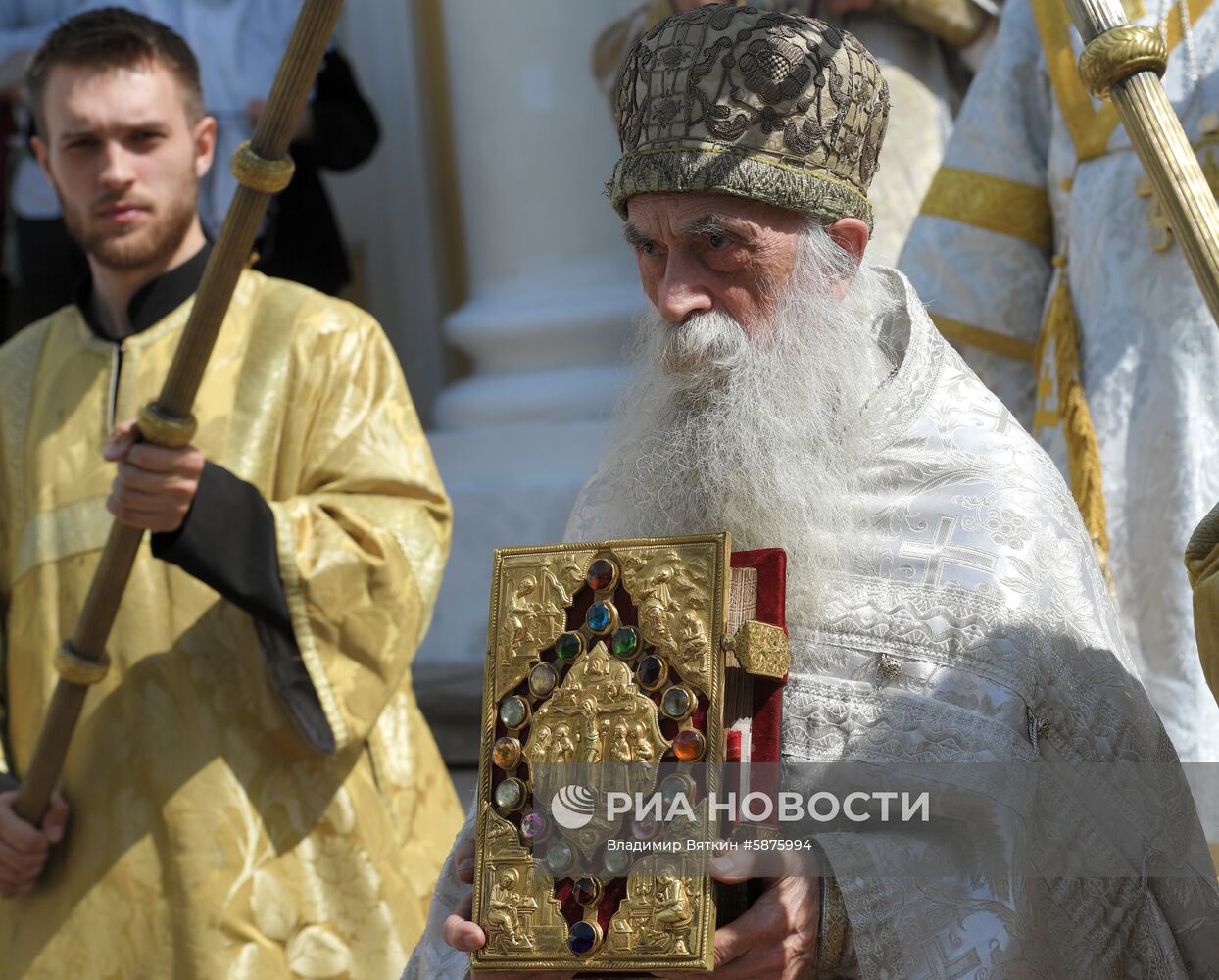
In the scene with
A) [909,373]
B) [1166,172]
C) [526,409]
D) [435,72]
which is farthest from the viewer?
[435,72]

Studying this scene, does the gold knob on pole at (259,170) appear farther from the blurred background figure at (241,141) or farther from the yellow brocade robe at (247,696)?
the blurred background figure at (241,141)

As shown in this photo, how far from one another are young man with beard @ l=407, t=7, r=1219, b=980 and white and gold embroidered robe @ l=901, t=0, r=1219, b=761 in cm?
114

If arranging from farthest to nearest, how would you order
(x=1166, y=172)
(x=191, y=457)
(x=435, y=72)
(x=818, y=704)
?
1. (x=435, y=72)
2. (x=191, y=457)
3. (x=818, y=704)
4. (x=1166, y=172)

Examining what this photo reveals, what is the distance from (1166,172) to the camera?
233 cm

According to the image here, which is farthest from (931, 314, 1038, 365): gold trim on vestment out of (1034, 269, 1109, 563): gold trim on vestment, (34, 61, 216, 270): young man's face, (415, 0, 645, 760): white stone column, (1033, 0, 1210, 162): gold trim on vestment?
(415, 0, 645, 760): white stone column

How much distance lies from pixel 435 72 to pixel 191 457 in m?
4.04

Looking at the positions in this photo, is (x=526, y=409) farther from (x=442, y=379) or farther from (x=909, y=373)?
(x=909, y=373)

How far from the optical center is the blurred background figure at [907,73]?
5.07 metres

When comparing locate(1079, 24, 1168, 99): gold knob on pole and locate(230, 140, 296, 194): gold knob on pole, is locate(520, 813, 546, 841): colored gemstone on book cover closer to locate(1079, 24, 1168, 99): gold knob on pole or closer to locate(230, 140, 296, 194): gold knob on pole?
locate(1079, 24, 1168, 99): gold knob on pole

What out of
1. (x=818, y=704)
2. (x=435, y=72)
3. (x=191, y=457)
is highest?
(x=435, y=72)

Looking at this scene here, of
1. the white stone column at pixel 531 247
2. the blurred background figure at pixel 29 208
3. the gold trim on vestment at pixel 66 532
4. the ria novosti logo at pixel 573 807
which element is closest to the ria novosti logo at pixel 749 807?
Answer: the ria novosti logo at pixel 573 807

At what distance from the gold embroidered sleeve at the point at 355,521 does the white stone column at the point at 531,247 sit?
198 cm

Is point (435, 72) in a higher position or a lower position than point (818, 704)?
higher

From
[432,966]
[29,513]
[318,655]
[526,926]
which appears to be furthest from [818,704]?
[29,513]
